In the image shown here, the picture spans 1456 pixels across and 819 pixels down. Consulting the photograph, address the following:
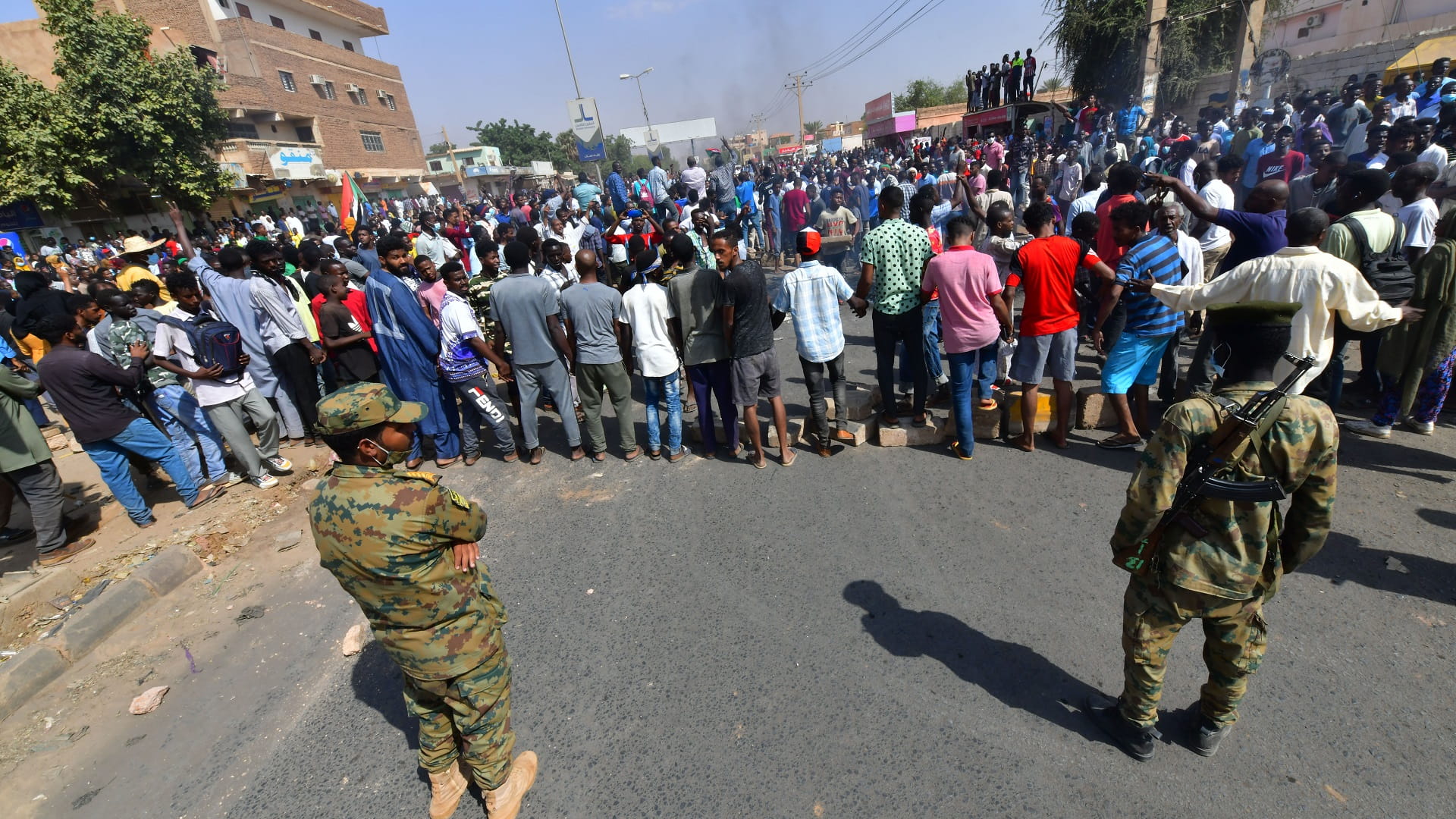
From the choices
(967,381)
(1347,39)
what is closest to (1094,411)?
(967,381)

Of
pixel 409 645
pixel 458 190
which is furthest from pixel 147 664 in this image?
pixel 458 190

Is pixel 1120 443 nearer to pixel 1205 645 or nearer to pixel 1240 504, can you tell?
pixel 1205 645

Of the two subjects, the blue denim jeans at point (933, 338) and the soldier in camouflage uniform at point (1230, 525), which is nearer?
the soldier in camouflage uniform at point (1230, 525)

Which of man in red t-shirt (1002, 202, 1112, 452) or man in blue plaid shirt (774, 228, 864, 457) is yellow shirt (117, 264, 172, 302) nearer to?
man in blue plaid shirt (774, 228, 864, 457)

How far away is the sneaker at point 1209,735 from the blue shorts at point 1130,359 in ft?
9.22

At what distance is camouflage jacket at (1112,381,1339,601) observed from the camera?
77.1 inches

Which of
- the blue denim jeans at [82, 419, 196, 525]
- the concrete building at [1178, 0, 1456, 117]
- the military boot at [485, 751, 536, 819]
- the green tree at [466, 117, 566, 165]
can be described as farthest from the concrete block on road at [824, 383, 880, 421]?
the green tree at [466, 117, 566, 165]

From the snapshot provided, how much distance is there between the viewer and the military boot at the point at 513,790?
2.47 m

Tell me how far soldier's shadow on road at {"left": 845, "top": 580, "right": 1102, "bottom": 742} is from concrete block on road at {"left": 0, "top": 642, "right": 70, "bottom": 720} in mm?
4616

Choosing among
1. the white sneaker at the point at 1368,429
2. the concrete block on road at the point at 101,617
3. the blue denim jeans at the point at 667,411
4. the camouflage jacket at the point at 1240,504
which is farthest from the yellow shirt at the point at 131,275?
the white sneaker at the point at 1368,429

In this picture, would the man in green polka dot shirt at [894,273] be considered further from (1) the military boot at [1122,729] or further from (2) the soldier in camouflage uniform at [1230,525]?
(1) the military boot at [1122,729]

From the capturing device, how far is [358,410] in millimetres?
2000

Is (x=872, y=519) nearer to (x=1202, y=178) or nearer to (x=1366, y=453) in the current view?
(x=1366, y=453)

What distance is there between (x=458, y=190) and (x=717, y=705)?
50172mm
